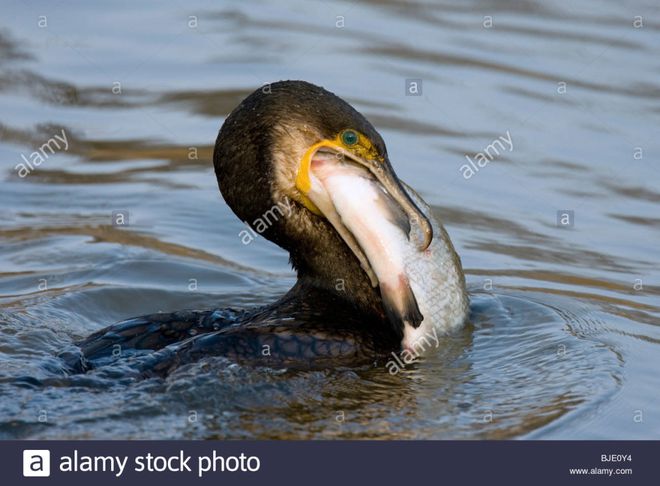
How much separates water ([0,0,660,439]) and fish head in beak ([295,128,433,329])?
412 millimetres

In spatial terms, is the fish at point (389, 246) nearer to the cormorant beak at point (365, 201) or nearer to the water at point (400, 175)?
the cormorant beak at point (365, 201)

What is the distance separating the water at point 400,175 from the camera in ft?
19.6

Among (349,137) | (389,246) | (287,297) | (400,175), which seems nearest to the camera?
(349,137)

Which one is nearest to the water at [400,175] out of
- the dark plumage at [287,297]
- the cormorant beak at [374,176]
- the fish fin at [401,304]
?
the dark plumage at [287,297]

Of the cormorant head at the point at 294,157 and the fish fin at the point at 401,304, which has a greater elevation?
the cormorant head at the point at 294,157

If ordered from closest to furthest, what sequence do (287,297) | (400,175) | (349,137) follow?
(349,137) → (287,297) → (400,175)

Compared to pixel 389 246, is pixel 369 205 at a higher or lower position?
higher

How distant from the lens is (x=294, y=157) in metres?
6.36

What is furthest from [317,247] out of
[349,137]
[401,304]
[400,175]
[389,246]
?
[400,175]

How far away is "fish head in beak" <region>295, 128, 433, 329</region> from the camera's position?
635cm

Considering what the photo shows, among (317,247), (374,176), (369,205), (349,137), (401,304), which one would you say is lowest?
(401,304)

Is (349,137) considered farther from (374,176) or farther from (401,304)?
(401,304)

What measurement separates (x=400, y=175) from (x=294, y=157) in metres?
3.27

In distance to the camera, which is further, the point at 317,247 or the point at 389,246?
the point at 317,247
